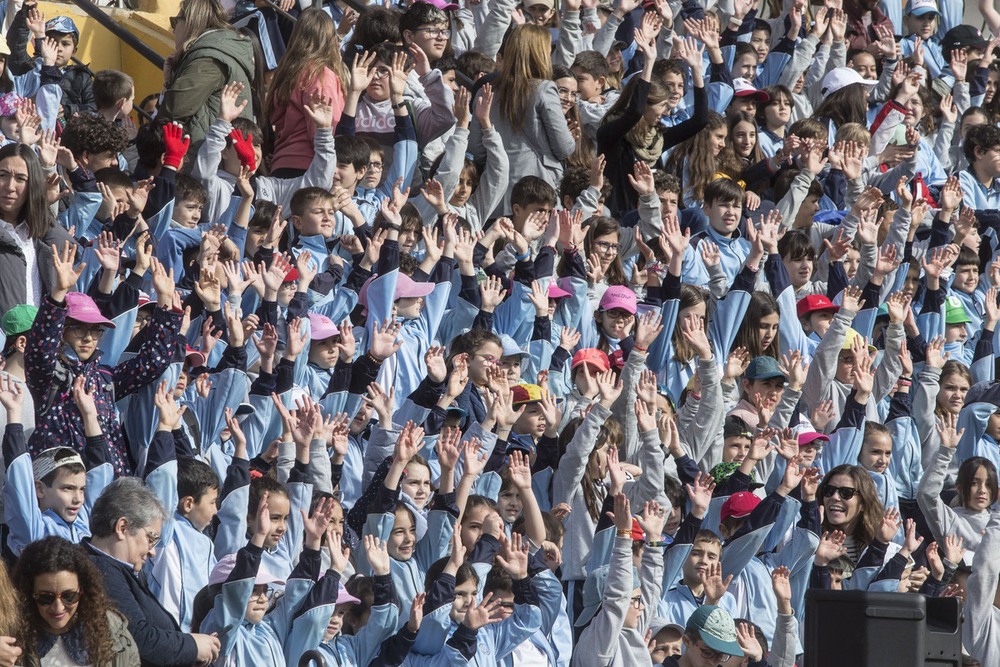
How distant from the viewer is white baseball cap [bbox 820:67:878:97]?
12.5 meters

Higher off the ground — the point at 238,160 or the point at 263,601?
the point at 238,160

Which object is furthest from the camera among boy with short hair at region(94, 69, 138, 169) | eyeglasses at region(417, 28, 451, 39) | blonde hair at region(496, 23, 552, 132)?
eyeglasses at region(417, 28, 451, 39)

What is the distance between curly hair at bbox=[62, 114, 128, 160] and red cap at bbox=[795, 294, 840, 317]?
13.3ft

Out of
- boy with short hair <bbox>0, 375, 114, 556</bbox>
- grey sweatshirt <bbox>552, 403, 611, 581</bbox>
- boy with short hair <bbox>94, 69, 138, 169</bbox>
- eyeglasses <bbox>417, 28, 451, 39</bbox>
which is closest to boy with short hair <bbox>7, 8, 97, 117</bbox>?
boy with short hair <bbox>94, 69, 138, 169</bbox>

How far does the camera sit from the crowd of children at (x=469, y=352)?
21.4ft

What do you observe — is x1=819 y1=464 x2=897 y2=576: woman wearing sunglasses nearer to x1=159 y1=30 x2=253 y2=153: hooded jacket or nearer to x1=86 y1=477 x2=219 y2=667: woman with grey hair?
x1=159 y1=30 x2=253 y2=153: hooded jacket

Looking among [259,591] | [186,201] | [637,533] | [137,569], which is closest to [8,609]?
[137,569]

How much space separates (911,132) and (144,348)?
22.4 ft

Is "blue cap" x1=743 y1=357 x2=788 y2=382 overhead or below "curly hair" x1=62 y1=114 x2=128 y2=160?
below

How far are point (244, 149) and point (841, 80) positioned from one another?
17.9ft

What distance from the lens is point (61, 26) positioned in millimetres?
9773

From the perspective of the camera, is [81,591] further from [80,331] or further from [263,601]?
[80,331]

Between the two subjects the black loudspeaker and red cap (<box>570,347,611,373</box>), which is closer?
the black loudspeaker

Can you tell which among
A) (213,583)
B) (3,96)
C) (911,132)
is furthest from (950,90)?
(213,583)
